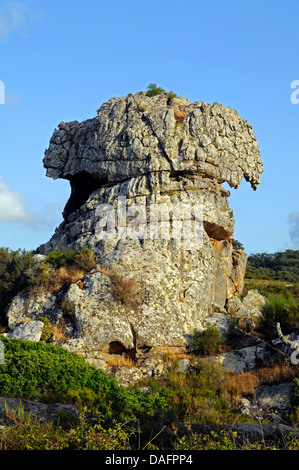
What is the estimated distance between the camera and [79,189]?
25.9 meters

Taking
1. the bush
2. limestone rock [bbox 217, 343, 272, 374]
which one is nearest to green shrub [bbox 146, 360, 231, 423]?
limestone rock [bbox 217, 343, 272, 374]

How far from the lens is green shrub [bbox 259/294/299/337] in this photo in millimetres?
17453

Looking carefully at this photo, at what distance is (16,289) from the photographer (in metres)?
19.9

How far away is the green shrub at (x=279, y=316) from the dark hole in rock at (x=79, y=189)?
10.7 metres

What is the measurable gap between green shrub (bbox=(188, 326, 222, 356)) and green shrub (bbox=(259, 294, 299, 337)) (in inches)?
72.4

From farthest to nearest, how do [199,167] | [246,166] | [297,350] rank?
[246,166] < [199,167] < [297,350]

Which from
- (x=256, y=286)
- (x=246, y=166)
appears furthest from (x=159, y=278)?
(x=256, y=286)

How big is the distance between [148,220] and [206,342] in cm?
576

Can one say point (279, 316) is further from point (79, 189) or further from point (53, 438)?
point (79, 189)

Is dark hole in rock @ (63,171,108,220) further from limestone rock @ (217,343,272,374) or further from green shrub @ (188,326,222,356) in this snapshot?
limestone rock @ (217,343,272,374)

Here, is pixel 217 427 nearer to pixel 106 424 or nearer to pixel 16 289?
pixel 106 424

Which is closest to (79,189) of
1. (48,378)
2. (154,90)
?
(154,90)

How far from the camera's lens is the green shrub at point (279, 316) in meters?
17.5
